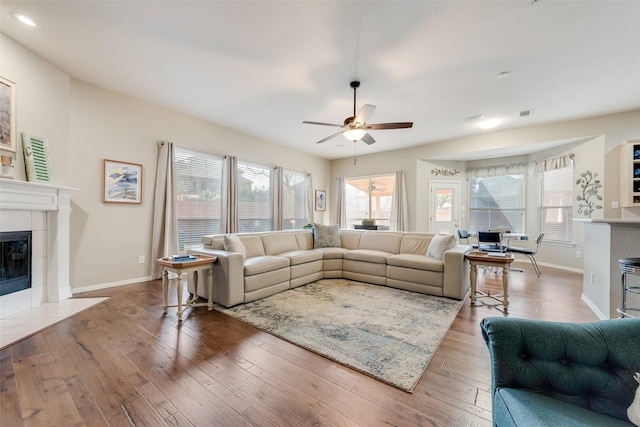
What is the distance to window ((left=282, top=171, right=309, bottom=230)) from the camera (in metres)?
6.75

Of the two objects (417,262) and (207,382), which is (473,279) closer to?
(417,262)

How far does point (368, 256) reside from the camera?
4.24m

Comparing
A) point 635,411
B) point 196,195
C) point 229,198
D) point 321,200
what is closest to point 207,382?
point 635,411

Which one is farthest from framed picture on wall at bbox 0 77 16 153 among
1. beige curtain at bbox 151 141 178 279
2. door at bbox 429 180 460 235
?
door at bbox 429 180 460 235

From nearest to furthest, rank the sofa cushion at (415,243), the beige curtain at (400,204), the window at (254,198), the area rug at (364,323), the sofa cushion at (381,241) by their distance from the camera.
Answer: the area rug at (364,323), the sofa cushion at (415,243), the sofa cushion at (381,241), the window at (254,198), the beige curtain at (400,204)

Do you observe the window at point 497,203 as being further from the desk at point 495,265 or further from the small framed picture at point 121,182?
the small framed picture at point 121,182

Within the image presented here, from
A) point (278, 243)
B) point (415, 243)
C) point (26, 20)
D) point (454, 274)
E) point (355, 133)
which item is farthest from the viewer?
point (278, 243)

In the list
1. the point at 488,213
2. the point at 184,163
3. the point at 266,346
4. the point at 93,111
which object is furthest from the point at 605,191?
the point at 93,111

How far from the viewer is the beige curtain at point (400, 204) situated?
6.70 m

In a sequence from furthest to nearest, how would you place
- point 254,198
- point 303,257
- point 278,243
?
point 254,198
point 278,243
point 303,257

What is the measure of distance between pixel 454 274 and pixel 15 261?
17.1 ft

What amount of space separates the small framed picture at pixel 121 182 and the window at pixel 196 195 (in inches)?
24.0

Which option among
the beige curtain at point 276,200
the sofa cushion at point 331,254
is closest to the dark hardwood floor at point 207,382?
the sofa cushion at point 331,254

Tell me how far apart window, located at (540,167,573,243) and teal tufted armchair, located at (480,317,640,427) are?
19.2 ft
